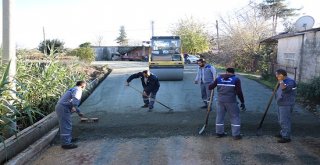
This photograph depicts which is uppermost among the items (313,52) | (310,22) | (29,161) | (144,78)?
(310,22)

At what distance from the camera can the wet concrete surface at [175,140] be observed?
7168 millimetres

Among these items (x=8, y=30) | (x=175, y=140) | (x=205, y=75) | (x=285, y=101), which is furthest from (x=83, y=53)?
(x=285, y=101)

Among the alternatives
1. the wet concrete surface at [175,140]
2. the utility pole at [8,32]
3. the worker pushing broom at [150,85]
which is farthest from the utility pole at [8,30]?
the worker pushing broom at [150,85]

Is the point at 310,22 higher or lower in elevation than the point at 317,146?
higher

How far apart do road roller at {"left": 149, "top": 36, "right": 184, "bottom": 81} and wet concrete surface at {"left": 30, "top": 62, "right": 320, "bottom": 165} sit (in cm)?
664

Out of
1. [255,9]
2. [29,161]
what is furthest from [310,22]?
[255,9]

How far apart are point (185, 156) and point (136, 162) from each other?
971mm

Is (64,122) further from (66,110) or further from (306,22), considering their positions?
(306,22)

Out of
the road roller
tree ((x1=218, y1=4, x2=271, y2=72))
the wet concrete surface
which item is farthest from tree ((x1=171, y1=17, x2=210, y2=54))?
the wet concrete surface

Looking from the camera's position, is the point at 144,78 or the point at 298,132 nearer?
the point at 298,132

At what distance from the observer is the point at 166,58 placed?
20672 mm

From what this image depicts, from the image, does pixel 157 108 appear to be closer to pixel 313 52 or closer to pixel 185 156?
pixel 185 156

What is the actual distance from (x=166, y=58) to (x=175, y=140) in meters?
12.5

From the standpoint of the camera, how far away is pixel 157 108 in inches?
488
